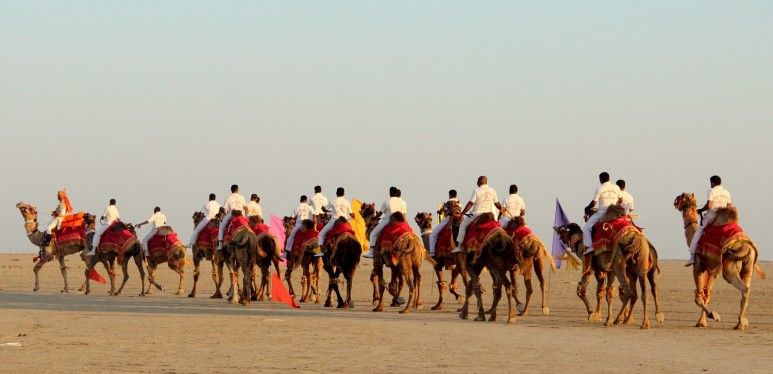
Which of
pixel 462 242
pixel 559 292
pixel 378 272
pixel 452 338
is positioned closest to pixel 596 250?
pixel 462 242

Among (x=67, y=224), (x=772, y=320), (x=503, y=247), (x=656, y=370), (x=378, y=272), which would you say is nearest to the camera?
(x=656, y=370)

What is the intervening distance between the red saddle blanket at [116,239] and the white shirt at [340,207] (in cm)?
865

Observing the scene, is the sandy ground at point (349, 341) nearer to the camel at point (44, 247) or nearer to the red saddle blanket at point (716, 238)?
the red saddle blanket at point (716, 238)

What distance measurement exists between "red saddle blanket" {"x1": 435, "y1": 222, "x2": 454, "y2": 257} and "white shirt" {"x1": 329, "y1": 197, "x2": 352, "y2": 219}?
7.41ft

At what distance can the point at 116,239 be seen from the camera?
120 feet

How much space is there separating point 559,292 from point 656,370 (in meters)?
25.4

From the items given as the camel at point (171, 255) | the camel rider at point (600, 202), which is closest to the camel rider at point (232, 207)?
the camel at point (171, 255)

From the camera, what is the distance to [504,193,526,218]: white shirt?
1050 inches

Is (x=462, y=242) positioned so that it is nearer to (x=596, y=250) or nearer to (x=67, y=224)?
(x=596, y=250)

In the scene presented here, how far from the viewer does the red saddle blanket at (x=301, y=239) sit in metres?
32.7

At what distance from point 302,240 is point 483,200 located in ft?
28.5

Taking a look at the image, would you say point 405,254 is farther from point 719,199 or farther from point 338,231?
point 719,199

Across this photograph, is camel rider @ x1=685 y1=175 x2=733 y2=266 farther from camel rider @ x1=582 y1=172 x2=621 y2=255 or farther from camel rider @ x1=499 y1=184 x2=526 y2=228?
camel rider @ x1=499 y1=184 x2=526 y2=228

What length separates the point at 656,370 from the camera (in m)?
16.0
